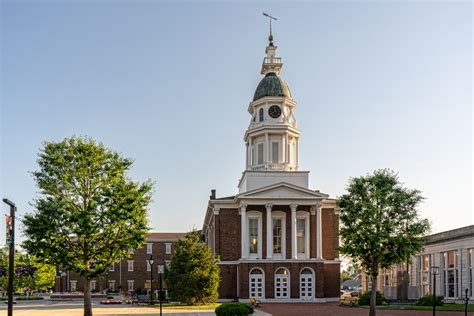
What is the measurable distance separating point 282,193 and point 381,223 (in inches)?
962

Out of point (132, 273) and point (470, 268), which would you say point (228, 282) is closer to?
point (470, 268)

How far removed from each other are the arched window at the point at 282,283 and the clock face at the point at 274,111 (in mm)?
17119

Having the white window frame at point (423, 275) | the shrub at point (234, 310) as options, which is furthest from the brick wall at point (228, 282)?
the shrub at point (234, 310)

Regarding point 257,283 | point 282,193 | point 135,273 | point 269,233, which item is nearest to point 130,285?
point 135,273

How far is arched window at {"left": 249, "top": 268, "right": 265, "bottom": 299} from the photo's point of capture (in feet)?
214

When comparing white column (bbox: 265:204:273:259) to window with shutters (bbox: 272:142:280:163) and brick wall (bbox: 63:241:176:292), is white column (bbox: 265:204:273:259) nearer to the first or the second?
window with shutters (bbox: 272:142:280:163)

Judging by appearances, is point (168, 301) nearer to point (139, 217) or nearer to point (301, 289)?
point (301, 289)

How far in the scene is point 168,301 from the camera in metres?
65.7

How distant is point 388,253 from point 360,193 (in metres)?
4.33

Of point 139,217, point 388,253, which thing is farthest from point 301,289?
point 139,217

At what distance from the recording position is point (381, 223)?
42.3m

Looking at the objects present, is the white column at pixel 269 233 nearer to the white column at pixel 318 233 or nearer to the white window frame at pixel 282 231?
the white window frame at pixel 282 231

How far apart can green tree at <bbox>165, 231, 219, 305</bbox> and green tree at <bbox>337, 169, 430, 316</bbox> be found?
1919 centimetres

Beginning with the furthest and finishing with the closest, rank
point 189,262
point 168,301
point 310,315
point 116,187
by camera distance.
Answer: point 168,301 → point 189,262 → point 310,315 → point 116,187
